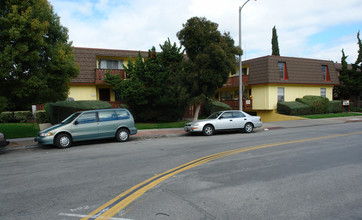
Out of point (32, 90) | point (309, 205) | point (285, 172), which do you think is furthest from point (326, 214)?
point (32, 90)

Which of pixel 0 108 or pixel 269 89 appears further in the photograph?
pixel 269 89

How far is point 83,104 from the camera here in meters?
16.6

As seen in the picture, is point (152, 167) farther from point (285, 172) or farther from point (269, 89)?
point (269, 89)

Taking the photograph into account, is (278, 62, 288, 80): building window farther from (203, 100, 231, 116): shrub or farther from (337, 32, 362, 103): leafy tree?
(337, 32, 362, 103): leafy tree

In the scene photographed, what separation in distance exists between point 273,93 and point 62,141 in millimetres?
20767

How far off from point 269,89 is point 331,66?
32.1 feet

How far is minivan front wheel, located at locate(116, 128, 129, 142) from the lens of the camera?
12.6 metres

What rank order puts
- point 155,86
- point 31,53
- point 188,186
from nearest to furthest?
point 188,186
point 31,53
point 155,86

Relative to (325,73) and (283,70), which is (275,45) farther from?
(283,70)

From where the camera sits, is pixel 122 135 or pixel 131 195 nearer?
pixel 131 195

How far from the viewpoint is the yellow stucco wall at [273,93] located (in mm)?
25797

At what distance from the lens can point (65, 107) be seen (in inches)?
655

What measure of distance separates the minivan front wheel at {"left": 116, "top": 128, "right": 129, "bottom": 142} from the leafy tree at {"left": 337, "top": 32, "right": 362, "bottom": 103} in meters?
30.4

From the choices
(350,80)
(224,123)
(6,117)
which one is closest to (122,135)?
(224,123)
